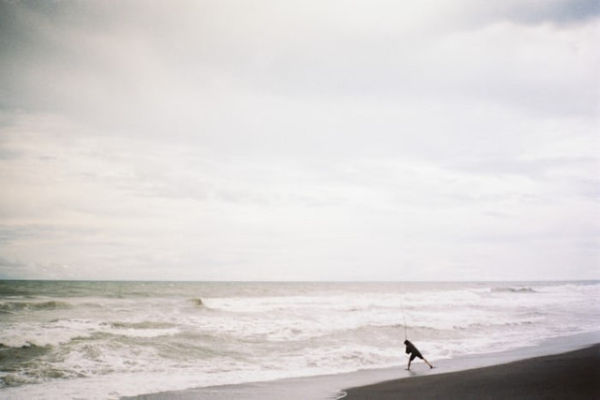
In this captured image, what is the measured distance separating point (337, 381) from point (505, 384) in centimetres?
352

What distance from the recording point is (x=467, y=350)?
48.1ft

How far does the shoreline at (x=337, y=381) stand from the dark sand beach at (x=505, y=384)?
1.17ft

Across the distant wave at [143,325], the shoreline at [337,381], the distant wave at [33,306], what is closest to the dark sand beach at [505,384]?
the shoreline at [337,381]

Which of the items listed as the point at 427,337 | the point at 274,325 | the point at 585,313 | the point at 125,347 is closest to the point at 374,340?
the point at 427,337

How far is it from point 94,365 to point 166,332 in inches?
196

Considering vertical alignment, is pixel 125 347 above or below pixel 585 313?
above

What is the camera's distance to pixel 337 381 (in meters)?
9.88

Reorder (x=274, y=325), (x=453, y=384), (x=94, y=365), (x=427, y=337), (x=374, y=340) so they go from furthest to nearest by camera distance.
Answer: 1. (x=274, y=325)
2. (x=427, y=337)
3. (x=374, y=340)
4. (x=94, y=365)
5. (x=453, y=384)

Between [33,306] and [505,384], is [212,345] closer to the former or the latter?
[505,384]

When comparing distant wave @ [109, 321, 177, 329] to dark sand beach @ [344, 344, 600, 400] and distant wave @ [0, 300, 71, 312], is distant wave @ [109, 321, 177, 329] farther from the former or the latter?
dark sand beach @ [344, 344, 600, 400]

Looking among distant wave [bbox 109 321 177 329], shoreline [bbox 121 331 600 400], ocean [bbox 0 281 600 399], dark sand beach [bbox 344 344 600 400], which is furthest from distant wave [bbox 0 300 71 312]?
dark sand beach [bbox 344 344 600 400]

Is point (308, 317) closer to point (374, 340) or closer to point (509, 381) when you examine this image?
point (374, 340)

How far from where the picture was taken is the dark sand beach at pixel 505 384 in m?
8.04

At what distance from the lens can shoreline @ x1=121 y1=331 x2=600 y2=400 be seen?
8406 millimetres
